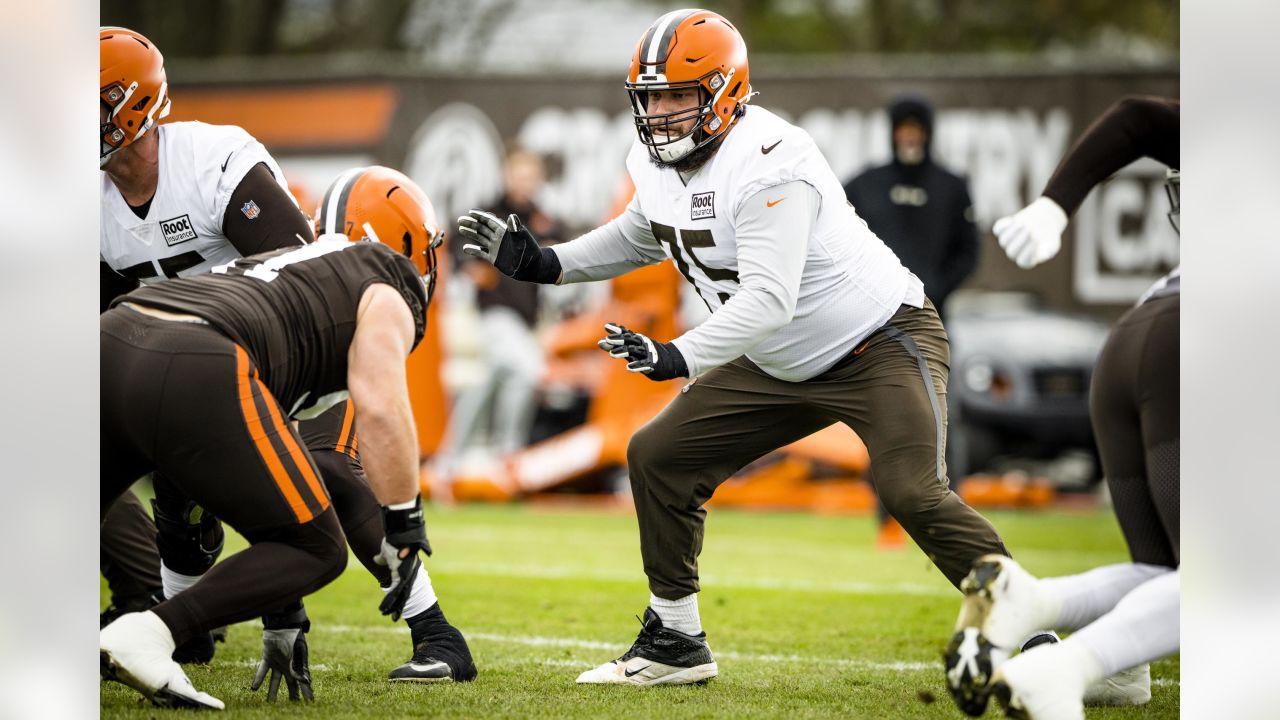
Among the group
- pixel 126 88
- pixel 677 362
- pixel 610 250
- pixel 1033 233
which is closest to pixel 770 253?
pixel 677 362

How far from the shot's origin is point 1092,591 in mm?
3387

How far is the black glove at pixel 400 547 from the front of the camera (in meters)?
3.59

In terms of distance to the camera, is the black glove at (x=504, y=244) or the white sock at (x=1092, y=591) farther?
the black glove at (x=504, y=244)

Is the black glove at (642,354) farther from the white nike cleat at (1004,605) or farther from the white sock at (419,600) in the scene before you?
the white sock at (419,600)

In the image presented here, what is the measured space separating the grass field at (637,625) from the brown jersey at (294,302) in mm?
890

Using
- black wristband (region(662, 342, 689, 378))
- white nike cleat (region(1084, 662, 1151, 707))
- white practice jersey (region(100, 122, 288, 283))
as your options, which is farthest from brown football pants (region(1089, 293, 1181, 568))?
white practice jersey (region(100, 122, 288, 283))

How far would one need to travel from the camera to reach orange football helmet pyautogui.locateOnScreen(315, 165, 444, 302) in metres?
4.06

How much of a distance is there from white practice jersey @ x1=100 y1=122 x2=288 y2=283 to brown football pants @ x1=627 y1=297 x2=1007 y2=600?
153 centimetres

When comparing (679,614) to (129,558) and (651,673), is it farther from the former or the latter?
(129,558)

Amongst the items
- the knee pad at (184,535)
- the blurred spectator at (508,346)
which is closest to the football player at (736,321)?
the knee pad at (184,535)

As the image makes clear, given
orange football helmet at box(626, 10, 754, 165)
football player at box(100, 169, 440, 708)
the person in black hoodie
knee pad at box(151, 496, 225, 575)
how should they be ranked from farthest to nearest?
the person in black hoodie → knee pad at box(151, 496, 225, 575) → orange football helmet at box(626, 10, 754, 165) → football player at box(100, 169, 440, 708)

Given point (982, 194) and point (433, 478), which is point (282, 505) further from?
point (982, 194)

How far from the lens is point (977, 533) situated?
390 centimetres

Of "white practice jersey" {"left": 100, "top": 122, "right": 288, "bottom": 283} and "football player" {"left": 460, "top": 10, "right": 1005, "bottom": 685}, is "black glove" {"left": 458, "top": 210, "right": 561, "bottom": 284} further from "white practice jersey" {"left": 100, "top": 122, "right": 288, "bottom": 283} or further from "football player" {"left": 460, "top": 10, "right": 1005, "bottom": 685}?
"white practice jersey" {"left": 100, "top": 122, "right": 288, "bottom": 283}
